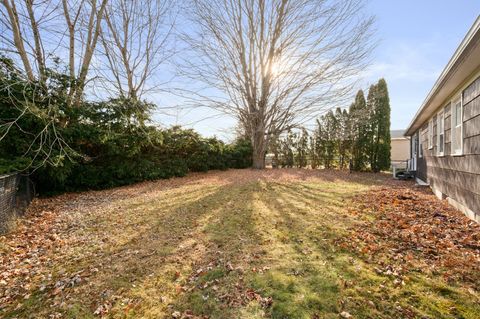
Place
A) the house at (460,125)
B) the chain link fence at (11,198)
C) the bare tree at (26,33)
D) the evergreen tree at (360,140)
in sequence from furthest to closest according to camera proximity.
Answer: the evergreen tree at (360,140) → the bare tree at (26,33) → the chain link fence at (11,198) → the house at (460,125)

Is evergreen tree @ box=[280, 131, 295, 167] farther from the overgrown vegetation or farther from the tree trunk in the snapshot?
the overgrown vegetation

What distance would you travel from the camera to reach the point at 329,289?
2.41 m

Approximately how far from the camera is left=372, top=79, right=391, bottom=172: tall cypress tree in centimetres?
1436

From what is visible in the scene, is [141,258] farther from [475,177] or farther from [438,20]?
[438,20]

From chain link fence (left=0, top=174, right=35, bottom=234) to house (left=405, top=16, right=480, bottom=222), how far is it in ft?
24.4

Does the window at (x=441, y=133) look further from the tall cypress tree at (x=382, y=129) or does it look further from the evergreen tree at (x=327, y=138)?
the evergreen tree at (x=327, y=138)

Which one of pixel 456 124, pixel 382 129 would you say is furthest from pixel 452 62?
pixel 382 129

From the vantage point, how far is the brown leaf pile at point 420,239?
2.74 metres

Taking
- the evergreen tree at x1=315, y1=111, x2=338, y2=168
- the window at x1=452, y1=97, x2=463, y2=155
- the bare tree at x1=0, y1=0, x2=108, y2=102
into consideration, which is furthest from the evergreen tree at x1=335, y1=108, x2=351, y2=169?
the bare tree at x1=0, y1=0, x2=108, y2=102

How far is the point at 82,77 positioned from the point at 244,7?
7679 millimetres

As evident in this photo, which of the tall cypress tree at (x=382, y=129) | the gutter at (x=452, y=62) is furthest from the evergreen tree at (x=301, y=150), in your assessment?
the gutter at (x=452, y=62)

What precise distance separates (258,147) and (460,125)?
29.8 feet

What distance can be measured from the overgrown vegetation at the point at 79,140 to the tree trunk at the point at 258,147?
139 inches

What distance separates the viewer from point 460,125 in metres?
4.99
